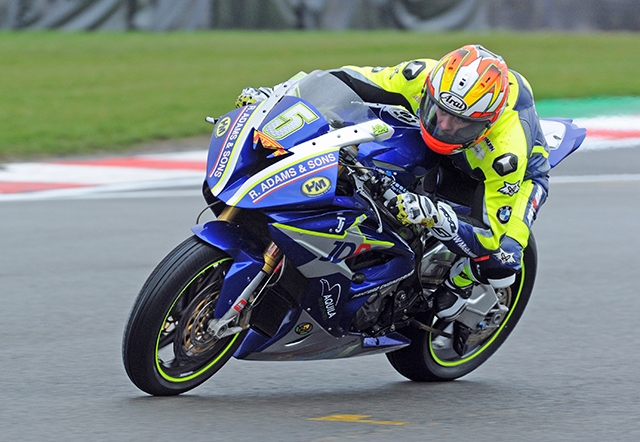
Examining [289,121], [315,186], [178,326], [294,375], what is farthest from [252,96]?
[294,375]

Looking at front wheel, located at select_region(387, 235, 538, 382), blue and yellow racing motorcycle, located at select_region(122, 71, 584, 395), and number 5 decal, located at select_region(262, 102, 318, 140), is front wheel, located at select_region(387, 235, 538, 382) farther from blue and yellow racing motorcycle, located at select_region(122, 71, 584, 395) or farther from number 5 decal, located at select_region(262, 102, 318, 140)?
number 5 decal, located at select_region(262, 102, 318, 140)

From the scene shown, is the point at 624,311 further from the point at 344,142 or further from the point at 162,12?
the point at 162,12

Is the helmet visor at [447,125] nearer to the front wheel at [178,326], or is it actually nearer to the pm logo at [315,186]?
the pm logo at [315,186]

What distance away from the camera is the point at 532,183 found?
5078 mm

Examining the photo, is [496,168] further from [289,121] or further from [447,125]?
[289,121]

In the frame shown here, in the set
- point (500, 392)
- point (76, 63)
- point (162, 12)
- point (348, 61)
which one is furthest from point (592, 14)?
point (500, 392)

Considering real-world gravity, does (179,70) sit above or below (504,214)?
below

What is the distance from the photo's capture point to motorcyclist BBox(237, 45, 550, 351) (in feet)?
14.6

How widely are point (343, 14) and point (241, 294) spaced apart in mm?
21012

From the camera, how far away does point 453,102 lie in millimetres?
4438

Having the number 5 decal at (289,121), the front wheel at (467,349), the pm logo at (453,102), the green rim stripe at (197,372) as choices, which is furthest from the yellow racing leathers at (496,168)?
the green rim stripe at (197,372)

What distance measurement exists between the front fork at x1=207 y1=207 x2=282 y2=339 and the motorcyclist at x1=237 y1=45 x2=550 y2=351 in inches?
20.2

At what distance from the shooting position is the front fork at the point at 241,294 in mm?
4453

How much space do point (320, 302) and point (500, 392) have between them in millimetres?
1031
